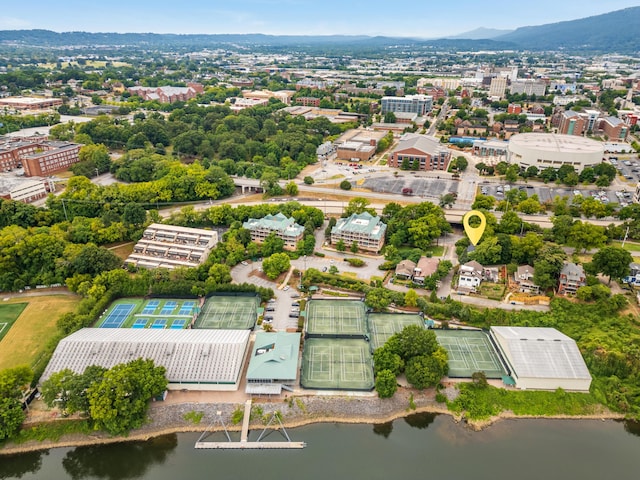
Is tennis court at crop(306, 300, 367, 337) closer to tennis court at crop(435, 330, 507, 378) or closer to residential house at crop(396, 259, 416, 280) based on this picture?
residential house at crop(396, 259, 416, 280)

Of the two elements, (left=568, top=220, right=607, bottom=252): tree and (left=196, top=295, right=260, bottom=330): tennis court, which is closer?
A: (left=196, top=295, right=260, bottom=330): tennis court

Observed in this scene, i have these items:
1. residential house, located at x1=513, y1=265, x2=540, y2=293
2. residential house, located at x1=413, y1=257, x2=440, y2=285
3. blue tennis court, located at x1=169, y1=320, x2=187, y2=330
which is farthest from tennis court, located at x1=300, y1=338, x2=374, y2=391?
residential house, located at x1=513, y1=265, x2=540, y2=293

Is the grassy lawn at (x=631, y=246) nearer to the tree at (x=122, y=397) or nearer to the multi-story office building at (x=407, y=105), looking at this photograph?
the tree at (x=122, y=397)

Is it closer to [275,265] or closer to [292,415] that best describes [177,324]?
[275,265]

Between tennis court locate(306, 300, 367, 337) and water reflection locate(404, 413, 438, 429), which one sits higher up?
tennis court locate(306, 300, 367, 337)

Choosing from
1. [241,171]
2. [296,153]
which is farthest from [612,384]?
[296,153]

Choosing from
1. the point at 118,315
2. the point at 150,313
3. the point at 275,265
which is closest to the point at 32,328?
the point at 118,315

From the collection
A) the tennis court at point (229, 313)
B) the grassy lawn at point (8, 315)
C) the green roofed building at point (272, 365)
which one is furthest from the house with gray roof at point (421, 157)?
the grassy lawn at point (8, 315)
